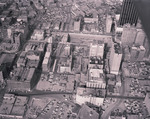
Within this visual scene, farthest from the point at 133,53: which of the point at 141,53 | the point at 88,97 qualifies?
the point at 88,97

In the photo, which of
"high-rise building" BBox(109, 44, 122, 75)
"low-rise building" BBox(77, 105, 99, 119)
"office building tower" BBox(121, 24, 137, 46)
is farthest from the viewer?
"office building tower" BBox(121, 24, 137, 46)

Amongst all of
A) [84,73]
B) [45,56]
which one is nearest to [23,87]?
[45,56]

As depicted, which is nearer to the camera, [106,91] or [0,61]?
[106,91]

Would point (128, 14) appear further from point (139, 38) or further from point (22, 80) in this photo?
point (22, 80)

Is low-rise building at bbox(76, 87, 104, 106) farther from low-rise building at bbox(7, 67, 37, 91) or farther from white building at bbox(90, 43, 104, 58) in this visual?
white building at bbox(90, 43, 104, 58)

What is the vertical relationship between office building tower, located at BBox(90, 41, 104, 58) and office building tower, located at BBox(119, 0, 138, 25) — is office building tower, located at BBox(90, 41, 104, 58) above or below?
below

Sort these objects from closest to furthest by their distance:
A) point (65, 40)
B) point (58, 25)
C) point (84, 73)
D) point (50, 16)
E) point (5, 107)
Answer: point (5, 107) → point (84, 73) → point (65, 40) → point (58, 25) → point (50, 16)

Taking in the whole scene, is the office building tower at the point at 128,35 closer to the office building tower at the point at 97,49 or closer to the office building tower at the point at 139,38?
the office building tower at the point at 139,38

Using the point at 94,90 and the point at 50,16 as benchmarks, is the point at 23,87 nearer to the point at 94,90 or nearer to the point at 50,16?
the point at 94,90

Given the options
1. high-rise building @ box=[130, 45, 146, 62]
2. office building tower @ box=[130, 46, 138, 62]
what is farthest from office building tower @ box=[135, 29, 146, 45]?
office building tower @ box=[130, 46, 138, 62]
